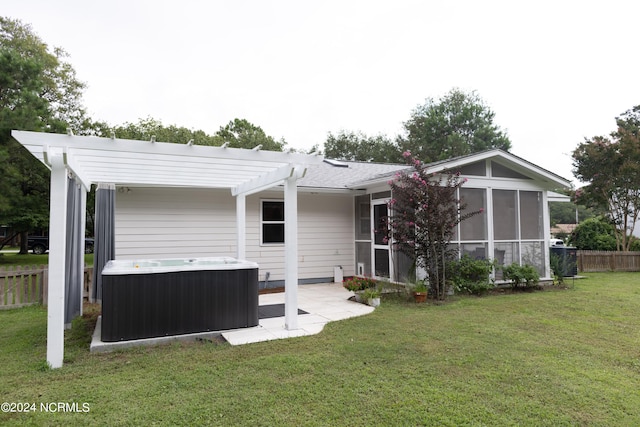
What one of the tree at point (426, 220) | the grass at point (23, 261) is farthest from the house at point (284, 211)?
the grass at point (23, 261)

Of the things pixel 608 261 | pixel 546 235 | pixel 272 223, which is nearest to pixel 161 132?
pixel 272 223

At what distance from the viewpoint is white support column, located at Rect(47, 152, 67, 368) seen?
3508 millimetres

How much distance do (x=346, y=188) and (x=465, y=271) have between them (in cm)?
345

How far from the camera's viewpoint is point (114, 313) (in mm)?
4168

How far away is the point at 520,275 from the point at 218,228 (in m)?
6.65

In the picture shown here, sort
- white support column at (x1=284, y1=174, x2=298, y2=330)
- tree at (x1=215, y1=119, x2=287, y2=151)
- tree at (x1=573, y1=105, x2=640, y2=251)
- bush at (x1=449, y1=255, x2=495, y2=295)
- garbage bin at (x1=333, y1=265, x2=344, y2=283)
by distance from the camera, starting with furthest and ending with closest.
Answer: tree at (x1=215, y1=119, x2=287, y2=151), tree at (x1=573, y1=105, x2=640, y2=251), garbage bin at (x1=333, y1=265, x2=344, y2=283), bush at (x1=449, y1=255, x2=495, y2=295), white support column at (x1=284, y1=174, x2=298, y2=330)

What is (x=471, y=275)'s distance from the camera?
7453 mm

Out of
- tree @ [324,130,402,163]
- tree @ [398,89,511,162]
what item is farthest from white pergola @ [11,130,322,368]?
tree @ [324,130,402,163]

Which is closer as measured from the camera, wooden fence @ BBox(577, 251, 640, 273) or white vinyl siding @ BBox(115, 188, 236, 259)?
white vinyl siding @ BBox(115, 188, 236, 259)

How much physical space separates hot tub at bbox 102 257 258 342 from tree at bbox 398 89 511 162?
76.4ft

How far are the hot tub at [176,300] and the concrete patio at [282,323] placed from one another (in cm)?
8

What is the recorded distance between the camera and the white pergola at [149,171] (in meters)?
3.53

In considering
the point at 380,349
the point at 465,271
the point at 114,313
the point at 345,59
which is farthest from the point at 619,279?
the point at 114,313

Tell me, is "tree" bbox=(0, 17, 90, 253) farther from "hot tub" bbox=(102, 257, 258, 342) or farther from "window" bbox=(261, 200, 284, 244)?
"hot tub" bbox=(102, 257, 258, 342)
